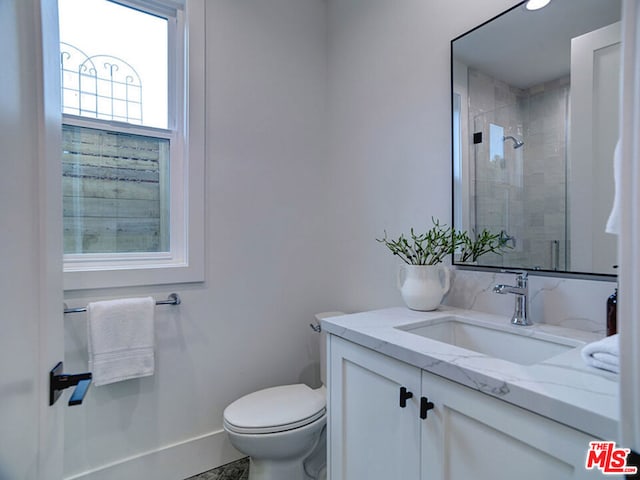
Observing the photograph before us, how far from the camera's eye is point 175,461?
163 centimetres

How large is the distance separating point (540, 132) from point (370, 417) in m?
1.12

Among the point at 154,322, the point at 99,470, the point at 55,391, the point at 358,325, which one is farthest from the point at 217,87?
the point at 99,470

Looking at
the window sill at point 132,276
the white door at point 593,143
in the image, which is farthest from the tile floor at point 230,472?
the white door at point 593,143

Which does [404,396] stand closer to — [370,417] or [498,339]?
[370,417]

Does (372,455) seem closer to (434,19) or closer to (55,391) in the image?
(55,391)

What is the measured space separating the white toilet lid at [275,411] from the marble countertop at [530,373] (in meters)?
0.52

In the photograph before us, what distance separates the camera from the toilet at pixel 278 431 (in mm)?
1344

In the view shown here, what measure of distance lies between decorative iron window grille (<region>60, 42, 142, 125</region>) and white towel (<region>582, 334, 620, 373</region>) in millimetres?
1965

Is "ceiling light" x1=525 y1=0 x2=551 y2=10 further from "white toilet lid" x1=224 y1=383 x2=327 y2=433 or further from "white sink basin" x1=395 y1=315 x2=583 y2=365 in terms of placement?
"white toilet lid" x1=224 y1=383 x2=327 y2=433

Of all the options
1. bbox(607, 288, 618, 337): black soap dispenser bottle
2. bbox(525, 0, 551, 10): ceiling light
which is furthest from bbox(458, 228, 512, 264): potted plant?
bbox(525, 0, 551, 10): ceiling light

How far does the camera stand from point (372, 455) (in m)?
1.03

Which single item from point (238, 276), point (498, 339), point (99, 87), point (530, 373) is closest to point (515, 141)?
point (498, 339)

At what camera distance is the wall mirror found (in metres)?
1.02

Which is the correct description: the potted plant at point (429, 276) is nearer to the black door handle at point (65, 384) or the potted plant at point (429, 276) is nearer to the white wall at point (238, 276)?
the white wall at point (238, 276)
